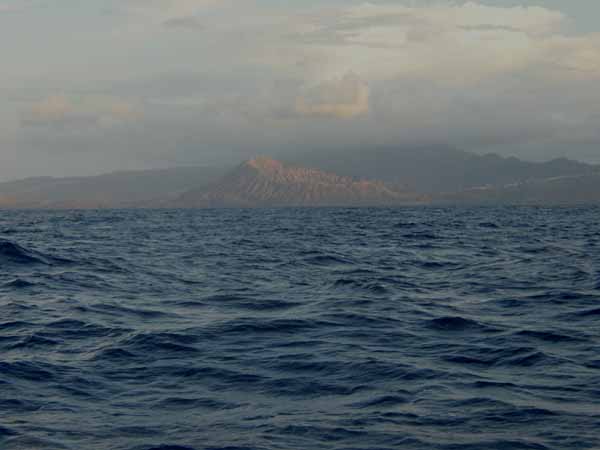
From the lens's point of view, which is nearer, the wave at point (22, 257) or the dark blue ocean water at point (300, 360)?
the dark blue ocean water at point (300, 360)

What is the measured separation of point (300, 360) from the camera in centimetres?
1588

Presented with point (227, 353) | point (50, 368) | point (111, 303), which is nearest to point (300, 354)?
point (227, 353)

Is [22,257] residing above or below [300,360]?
above

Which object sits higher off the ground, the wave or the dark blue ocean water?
the wave

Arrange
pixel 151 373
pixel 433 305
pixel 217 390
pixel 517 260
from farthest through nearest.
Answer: pixel 517 260, pixel 433 305, pixel 151 373, pixel 217 390

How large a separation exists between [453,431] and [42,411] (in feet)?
23.2

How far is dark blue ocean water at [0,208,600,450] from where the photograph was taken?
11.1 metres

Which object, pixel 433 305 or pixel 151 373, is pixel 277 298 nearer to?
pixel 433 305

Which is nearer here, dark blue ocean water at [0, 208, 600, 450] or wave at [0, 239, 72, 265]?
dark blue ocean water at [0, 208, 600, 450]

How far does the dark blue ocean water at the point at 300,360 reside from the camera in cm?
1105

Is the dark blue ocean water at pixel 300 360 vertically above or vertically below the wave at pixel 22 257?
below

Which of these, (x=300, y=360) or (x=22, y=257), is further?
(x=22, y=257)

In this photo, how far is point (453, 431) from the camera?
1098 cm

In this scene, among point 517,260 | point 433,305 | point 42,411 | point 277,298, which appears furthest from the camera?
point 517,260
